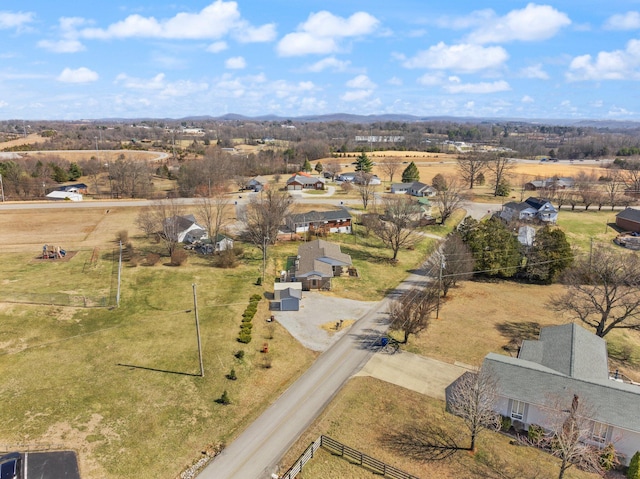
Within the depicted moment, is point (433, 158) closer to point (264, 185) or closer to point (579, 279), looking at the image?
point (264, 185)

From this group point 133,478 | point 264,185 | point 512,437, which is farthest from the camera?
point 264,185

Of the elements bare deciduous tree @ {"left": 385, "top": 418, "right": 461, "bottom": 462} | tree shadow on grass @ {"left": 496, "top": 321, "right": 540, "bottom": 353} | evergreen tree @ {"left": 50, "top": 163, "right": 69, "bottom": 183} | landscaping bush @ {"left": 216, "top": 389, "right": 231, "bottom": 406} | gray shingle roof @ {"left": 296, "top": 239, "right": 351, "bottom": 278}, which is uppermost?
evergreen tree @ {"left": 50, "top": 163, "right": 69, "bottom": 183}

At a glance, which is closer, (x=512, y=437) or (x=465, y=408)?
(x=465, y=408)

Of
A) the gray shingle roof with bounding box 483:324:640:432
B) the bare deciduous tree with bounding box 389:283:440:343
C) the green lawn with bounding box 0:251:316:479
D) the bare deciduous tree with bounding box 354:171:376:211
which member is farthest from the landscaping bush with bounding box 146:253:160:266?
the bare deciduous tree with bounding box 354:171:376:211

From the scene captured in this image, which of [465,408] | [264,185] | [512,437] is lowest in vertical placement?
[512,437]

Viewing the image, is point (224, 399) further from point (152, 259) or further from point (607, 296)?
point (607, 296)

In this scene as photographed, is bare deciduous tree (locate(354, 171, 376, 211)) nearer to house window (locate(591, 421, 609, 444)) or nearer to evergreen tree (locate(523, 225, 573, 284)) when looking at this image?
evergreen tree (locate(523, 225, 573, 284))

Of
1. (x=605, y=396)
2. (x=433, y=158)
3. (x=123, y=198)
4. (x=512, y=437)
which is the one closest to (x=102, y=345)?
(x=512, y=437)
